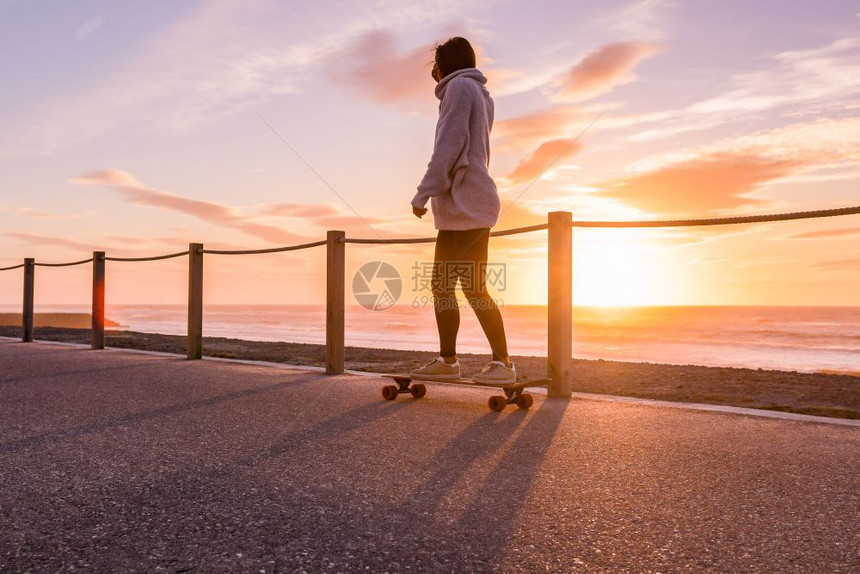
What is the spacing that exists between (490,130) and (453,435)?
6.25 ft

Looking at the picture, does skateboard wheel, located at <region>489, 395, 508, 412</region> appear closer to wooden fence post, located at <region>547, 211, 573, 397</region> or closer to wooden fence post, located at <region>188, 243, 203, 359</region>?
wooden fence post, located at <region>547, 211, 573, 397</region>

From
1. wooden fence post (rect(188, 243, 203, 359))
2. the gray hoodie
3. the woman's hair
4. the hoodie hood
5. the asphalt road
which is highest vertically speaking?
the woman's hair

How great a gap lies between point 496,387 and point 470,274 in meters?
0.69

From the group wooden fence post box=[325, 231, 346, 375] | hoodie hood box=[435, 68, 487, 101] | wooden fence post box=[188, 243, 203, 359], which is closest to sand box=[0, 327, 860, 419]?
wooden fence post box=[325, 231, 346, 375]

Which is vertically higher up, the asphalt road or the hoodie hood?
the hoodie hood

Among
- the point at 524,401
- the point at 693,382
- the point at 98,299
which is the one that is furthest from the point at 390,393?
the point at 98,299

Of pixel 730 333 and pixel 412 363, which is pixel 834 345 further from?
pixel 412 363

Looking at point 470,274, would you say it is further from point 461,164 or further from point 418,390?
point 418,390

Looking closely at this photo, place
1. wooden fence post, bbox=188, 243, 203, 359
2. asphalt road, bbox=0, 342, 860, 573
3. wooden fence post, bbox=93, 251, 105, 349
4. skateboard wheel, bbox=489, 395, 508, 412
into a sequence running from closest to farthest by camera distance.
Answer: asphalt road, bbox=0, 342, 860, 573
skateboard wheel, bbox=489, 395, 508, 412
wooden fence post, bbox=188, 243, 203, 359
wooden fence post, bbox=93, 251, 105, 349

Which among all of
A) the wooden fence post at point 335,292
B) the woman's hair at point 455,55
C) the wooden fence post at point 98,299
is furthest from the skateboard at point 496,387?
the wooden fence post at point 98,299

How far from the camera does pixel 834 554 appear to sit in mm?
1521

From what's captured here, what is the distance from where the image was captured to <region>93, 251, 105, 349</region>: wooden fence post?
8258 millimetres

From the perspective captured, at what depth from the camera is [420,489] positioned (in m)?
2.00

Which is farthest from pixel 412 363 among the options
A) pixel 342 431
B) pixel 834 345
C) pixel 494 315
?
pixel 834 345
